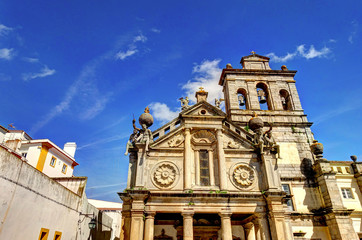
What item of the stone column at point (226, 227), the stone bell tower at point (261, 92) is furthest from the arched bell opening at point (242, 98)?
the stone column at point (226, 227)

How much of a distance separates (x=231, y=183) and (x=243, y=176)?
0.97 m

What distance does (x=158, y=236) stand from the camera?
58.3 ft

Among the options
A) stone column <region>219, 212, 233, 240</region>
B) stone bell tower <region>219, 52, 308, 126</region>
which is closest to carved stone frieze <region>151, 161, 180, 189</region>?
stone column <region>219, 212, 233, 240</region>

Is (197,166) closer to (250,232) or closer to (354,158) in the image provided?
(250,232)

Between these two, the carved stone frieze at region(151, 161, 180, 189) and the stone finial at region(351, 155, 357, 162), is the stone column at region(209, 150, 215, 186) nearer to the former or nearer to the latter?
the carved stone frieze at region(151, 161, 180, 189)

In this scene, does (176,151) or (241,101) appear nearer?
(176,151)

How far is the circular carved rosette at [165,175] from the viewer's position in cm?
1598

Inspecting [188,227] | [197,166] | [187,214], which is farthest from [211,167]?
[188,227]

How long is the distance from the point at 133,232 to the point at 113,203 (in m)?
42.8

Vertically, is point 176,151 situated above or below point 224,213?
above

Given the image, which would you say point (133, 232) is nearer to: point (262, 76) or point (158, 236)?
point (158, 236)

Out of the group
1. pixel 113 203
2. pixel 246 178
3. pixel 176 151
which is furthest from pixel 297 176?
pixel 113 203

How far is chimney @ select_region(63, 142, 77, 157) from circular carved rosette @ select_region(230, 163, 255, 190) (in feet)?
88.8

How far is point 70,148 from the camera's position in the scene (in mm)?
35938
